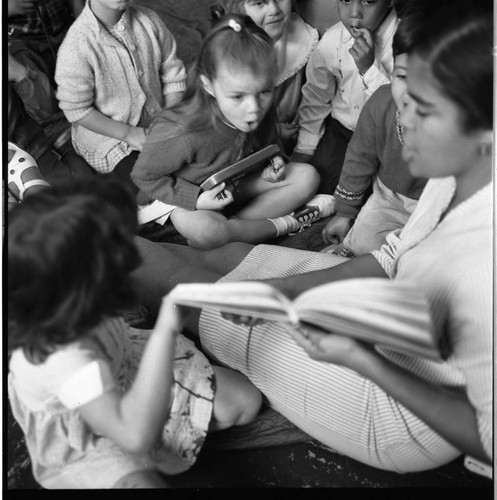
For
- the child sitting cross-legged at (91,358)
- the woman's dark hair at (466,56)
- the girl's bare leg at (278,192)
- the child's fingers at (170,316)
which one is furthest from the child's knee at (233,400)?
the woman's dark hair at (466,56)

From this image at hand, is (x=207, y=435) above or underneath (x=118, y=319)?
underneath

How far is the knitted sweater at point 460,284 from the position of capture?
2.52ft

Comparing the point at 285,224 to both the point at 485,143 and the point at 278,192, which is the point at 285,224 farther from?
the point at 485,143

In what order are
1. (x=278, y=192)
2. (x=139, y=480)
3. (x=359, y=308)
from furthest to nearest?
(x=278, y=192) → (x=139, y=480) → (x=359, y=308)

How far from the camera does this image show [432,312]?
30.9 inches

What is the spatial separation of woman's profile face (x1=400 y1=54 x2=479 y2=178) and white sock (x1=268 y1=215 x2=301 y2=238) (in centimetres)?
21

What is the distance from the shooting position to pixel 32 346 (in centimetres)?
81

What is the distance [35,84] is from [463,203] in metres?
0.56

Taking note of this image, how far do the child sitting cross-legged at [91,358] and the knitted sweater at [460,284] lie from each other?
0.28 meters

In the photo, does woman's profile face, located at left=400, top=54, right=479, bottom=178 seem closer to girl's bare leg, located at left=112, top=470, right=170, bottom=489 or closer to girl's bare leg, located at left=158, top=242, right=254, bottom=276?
girl's bare leg, located at left=158, top=242, right=254, bottom=276

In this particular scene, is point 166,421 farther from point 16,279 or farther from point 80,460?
point 16,279

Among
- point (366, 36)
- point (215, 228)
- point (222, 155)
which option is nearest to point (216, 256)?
point (215, 228)

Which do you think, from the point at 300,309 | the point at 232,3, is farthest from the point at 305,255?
the point at 232,3

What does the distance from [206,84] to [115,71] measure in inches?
4.9
